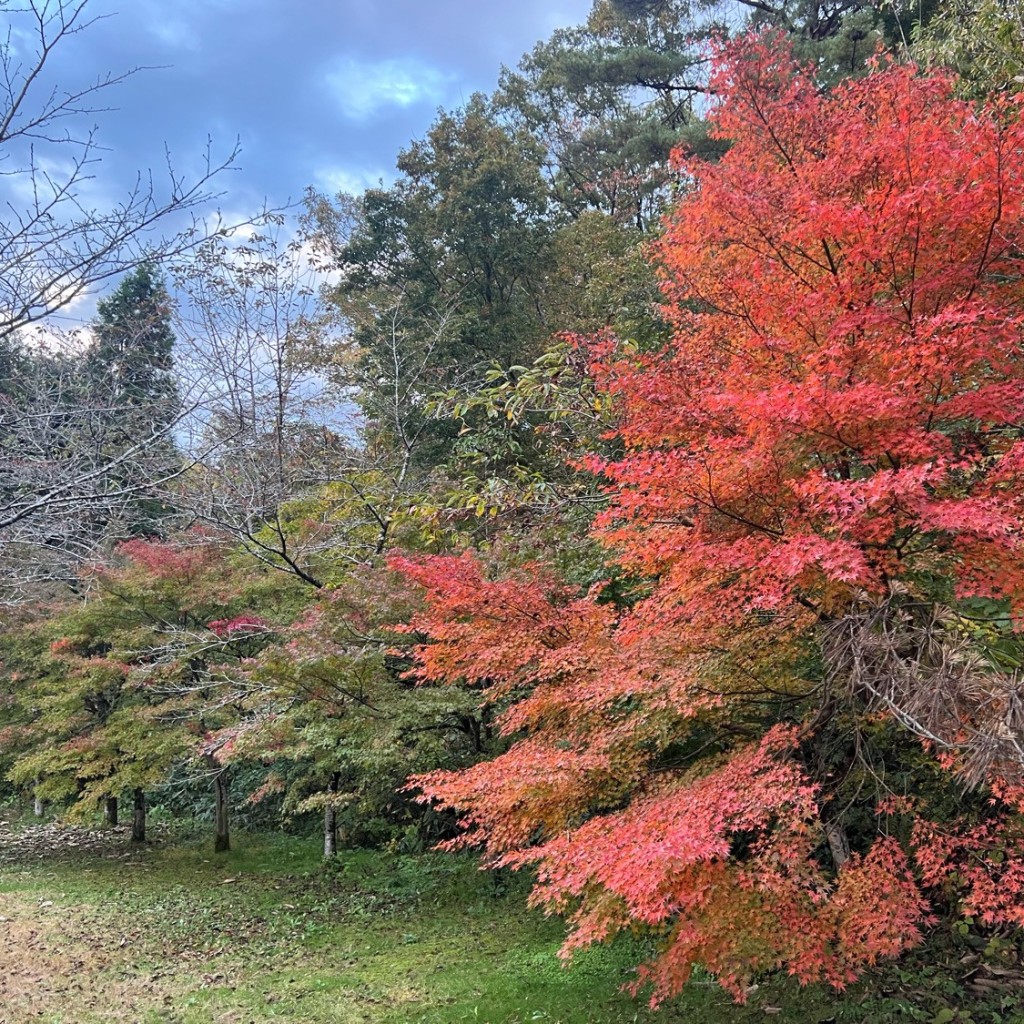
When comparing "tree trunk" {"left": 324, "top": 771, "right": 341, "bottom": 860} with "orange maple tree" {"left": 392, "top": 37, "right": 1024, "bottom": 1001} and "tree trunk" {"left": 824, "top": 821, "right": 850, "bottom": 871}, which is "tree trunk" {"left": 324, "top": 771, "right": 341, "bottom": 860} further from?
"tree trunk" {"left": 824, "top": 821, "right": 850, "bottom": 871}

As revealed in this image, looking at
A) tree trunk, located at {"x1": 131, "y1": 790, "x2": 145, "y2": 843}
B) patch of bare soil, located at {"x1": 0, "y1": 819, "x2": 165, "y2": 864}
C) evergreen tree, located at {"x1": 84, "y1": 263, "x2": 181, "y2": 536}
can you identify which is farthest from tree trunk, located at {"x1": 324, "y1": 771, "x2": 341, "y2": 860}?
evergreen tree, located at {"x1": 84, "y1": 263, "x2": 181, "y2": 536}

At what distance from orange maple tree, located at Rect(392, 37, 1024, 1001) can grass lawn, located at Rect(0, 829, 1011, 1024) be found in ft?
5.91

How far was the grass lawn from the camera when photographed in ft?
18.7

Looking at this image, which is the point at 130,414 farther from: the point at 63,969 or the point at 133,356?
the point at 63,969

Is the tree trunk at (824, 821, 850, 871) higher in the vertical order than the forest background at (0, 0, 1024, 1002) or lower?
lower

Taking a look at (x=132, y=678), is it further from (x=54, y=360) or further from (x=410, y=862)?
(x=54, y=360)

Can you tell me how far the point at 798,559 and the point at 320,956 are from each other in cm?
701

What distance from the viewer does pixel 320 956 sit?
24.4 feet

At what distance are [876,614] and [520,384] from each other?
464cm

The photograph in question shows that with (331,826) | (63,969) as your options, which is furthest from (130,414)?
(331,826)

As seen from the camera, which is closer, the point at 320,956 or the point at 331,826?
the point at 320,956

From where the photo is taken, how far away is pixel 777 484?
13.3ft

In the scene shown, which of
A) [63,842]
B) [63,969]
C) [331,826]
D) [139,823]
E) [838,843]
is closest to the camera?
[838,843]

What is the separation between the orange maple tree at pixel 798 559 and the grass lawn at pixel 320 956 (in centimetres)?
180
